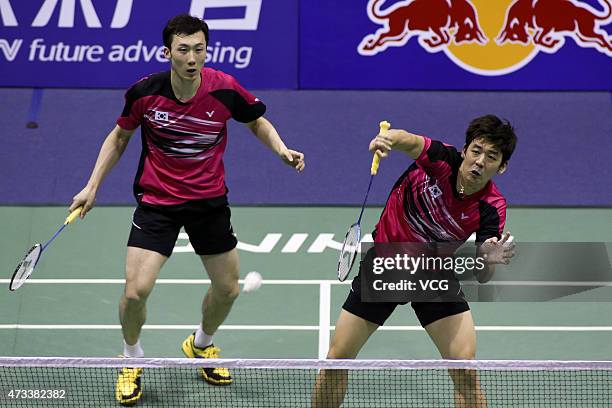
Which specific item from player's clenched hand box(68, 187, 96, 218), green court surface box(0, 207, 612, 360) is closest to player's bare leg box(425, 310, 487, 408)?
green court surface box(0, 207, 612, 360)

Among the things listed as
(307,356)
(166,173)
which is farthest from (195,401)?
(166,173)

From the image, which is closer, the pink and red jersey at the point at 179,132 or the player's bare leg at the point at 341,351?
the player's bare leg at the point at 341,351

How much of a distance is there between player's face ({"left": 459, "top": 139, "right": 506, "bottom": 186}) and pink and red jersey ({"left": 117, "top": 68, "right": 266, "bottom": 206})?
60.6 inches

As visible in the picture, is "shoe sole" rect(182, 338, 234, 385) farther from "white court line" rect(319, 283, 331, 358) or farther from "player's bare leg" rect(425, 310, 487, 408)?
"player's bare leg" rect(425, 310, 487, 408)

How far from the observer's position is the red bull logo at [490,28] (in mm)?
10750

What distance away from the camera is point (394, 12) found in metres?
10.8

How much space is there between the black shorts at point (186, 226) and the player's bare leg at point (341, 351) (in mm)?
1056

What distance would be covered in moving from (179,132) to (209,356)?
1.51 metres

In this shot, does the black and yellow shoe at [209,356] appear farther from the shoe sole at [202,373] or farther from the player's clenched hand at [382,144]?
the player's clenched hand at [382,144]

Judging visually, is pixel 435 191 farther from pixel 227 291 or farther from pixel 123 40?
pixel 123 40

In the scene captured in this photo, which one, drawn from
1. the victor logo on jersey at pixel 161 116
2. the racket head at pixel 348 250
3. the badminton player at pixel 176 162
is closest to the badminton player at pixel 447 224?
the racket head at pixel 348 250

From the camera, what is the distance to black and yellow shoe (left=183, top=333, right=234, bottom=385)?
6.86 meters

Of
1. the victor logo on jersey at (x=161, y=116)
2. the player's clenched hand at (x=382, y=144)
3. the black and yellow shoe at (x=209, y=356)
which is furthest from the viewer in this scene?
the black and yellow shoe at (x=209, y=356)

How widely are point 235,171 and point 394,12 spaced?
2288 mm
